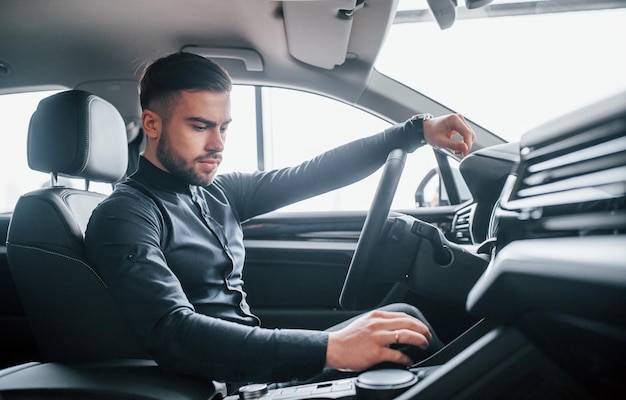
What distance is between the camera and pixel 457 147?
4.63 feet

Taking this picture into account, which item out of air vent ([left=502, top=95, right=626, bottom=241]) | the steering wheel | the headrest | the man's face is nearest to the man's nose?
the man's face

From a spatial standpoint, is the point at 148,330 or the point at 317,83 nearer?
the point at 148,330

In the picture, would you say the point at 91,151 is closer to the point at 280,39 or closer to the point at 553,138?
the point at 280,39

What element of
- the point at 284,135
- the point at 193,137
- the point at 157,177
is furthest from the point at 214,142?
the point at 284,135

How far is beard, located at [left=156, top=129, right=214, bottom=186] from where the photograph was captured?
1.53 meters

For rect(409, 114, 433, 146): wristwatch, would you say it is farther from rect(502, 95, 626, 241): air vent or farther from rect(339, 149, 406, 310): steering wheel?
rect(502, 95, 626, 241): air vent

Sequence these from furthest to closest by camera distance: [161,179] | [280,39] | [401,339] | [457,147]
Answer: [280,39] < [161,179] < [457,147] < [401,339]

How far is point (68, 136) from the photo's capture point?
1.47 meters

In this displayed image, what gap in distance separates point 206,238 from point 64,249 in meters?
0.35

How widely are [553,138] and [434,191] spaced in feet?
5.82

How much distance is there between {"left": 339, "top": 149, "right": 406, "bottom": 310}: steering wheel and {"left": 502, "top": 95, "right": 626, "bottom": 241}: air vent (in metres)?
0.46

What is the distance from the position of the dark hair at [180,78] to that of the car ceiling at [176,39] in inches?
17.3

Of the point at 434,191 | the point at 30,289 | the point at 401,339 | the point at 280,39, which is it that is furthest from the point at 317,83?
the point at 401,339

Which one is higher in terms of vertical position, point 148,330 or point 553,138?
point 553,138
